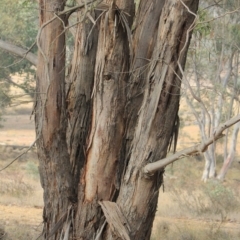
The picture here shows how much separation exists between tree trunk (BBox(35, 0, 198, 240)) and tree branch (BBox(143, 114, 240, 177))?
0.15 metres

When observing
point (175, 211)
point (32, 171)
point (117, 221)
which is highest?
point (117, 221)

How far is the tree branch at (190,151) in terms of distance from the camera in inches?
192

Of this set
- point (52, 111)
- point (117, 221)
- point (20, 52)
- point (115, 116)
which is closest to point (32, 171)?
point (20, 52)

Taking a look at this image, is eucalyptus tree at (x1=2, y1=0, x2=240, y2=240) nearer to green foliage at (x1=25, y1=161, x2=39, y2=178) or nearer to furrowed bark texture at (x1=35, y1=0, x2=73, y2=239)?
furrowed bark texture at (x1=35, y1=0, x2=73, y2=239)

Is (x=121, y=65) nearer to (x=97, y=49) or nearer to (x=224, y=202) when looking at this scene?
(x=97, y=49)

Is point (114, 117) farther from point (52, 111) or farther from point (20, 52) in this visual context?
point (20, 52)

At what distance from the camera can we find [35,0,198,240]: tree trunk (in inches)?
226

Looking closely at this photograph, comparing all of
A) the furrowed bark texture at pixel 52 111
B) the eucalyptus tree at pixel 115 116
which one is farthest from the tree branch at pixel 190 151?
the furrowed bark texture at pixel 52 111

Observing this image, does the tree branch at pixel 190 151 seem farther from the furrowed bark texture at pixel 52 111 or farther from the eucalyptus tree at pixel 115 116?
the furrowed bark texture at pixel 52 111

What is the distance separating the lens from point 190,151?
5.18 metres

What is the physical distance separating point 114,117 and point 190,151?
1002 millimetres

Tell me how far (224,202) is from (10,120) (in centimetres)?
3021

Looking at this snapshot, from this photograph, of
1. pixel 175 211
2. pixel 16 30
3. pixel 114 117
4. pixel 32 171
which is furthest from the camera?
pixel 16 30

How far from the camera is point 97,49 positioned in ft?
20.2
